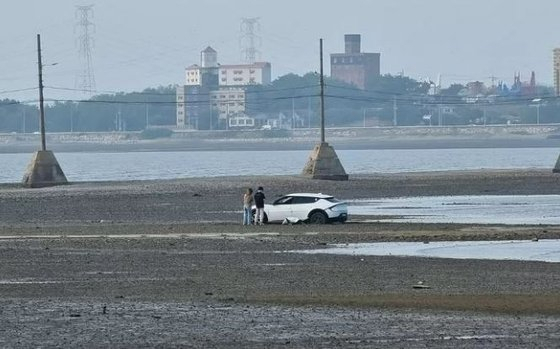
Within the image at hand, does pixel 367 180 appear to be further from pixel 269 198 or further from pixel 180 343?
pixel 180 343

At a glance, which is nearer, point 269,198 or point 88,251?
point 88,251

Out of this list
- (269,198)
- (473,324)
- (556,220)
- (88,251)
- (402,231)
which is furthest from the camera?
(269,198)

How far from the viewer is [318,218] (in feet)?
181

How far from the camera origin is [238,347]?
79.5ft

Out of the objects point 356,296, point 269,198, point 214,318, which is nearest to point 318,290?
point 356,296

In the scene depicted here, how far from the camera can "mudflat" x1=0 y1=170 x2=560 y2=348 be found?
25.4 metres

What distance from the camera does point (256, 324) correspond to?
26.6m

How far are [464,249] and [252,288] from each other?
11.2 metres

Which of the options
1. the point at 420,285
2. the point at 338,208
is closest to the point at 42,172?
the point at 338,208

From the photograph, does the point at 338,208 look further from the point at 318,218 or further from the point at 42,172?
the point at 42,172

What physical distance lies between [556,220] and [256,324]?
29037 mm

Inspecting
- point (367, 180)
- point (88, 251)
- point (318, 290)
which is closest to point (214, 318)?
point (318, 290)

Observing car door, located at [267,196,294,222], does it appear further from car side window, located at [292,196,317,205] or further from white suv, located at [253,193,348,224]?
car side window, located at [292,196,317,205]

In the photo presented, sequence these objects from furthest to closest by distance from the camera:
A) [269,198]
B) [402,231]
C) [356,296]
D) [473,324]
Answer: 1. [269,198]
2. [402,231]
3. [356,296]
4. [473,324]
